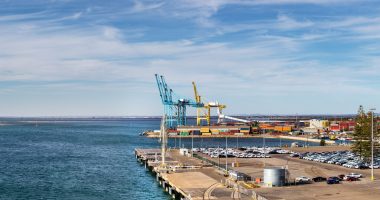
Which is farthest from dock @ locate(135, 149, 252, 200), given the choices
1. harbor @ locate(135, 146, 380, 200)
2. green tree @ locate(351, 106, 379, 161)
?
green tree @ locate(351, 106, 379, 161)

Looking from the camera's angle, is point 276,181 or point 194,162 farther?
point 194,162

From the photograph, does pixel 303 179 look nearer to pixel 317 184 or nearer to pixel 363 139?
pixel 317 184

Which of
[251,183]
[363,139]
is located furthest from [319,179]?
[363,139]

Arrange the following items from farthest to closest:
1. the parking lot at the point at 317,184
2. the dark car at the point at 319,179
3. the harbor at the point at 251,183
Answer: the dark car at the point at 319,179, the harbor at the point at 251,183, the parking lot at the point at 317,184

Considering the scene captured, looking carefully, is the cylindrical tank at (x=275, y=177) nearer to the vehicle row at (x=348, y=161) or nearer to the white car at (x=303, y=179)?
the white car at (x=303, y=179)

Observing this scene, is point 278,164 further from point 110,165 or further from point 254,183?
point 110,165

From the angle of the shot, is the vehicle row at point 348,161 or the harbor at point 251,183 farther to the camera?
the vehicle row at point 348,161

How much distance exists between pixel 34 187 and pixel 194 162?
28565 millimetres

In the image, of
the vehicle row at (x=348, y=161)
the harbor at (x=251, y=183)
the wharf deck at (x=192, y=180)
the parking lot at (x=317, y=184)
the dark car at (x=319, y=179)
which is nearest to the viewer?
the parking lot at (x=317, y=184)

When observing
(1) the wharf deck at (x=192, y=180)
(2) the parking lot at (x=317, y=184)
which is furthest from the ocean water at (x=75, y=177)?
(2) the parking lot at (x=317, y=184)

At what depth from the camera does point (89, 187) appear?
67188 millimetres

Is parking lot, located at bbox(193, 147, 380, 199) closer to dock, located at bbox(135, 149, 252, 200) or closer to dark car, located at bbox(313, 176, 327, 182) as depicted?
dark car, located at bbox(313, 176, 327, 182)

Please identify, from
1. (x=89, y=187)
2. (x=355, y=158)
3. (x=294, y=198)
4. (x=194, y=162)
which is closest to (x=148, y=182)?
(x=89, y=187)

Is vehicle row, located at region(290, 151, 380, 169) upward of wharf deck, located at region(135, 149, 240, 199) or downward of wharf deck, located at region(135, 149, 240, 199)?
upward
